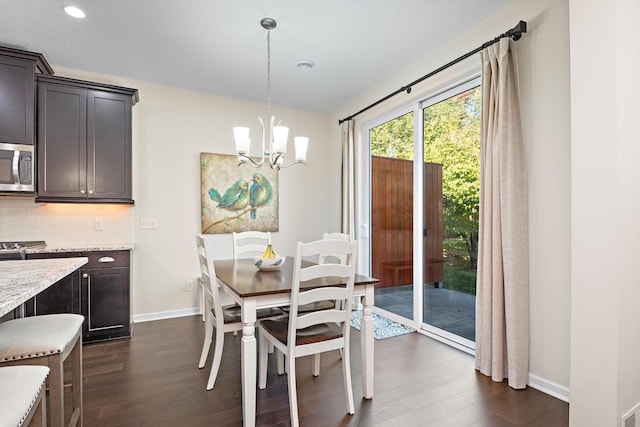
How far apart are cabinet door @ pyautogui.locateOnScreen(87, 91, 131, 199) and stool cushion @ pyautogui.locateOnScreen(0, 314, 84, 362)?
2.12 m

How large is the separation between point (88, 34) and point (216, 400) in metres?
3.10

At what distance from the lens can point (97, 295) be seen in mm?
3191

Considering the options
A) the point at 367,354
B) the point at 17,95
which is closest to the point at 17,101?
the point at 17,95

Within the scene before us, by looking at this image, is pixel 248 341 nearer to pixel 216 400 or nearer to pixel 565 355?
pixel 216 400

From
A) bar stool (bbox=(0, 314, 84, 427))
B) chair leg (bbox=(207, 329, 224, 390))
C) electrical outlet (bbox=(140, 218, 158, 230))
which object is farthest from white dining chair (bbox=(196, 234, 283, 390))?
electrical outlet (bbox=(140, 218, 158, 230))

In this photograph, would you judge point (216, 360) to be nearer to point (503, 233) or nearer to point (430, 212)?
point (503, 233)

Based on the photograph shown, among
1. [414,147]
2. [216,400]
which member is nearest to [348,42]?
[414,147]

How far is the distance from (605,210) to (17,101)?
445 centimetres

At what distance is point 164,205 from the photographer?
3961 millimetres

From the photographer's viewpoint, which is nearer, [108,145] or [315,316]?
[315,316]

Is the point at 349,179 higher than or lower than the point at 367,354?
higher

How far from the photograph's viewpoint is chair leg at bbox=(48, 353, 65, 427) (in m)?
1.36

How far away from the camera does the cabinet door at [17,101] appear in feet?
9.69

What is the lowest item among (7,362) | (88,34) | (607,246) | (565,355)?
(565,355)
